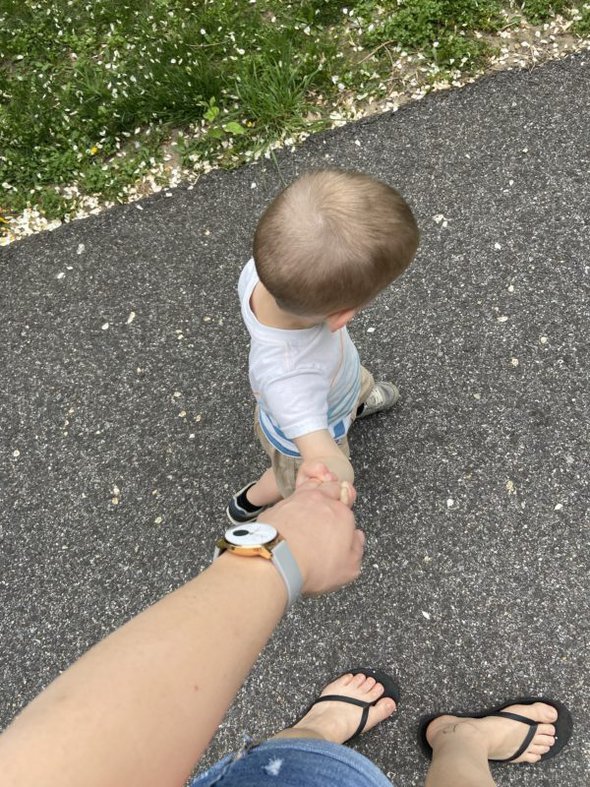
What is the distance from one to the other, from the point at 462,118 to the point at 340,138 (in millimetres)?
642

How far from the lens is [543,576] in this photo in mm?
2404

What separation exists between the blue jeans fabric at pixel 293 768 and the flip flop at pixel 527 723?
827 mm

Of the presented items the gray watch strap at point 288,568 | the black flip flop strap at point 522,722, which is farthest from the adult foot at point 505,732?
the gray watch strap at point 288,568

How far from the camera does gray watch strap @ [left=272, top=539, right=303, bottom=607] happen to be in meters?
1.24

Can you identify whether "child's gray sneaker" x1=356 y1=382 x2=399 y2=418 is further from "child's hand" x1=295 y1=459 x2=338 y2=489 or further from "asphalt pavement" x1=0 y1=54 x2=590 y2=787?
"child's hand" x1=295 y1=459 x2=338 y2=489

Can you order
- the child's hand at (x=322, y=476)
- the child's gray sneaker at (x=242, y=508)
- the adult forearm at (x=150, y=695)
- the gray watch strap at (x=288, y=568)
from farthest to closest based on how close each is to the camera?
the child's gray sneaker at (x=242, y=508), the child's hand at (x=322, y=476), the gray watch strap at (x=288, y=568), the adult forearm at (x=150, y=695)

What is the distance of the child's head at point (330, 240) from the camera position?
1.46 meters

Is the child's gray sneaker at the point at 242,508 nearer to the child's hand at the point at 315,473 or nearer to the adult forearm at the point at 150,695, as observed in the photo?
the child's hand at the point at 315,473

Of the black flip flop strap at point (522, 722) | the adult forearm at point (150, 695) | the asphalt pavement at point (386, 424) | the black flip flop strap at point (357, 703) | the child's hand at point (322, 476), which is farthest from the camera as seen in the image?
the asphalt pavement at point (386, 424)

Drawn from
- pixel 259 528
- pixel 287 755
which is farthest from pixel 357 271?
pixel 287 755

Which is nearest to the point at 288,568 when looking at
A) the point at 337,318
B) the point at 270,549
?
the point at 270,549

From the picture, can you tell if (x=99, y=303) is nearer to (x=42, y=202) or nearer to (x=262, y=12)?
(x=42, y=202)

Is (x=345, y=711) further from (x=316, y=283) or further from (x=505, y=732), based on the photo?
(x=316, y=283)

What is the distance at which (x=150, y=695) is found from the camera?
0.98 metres
